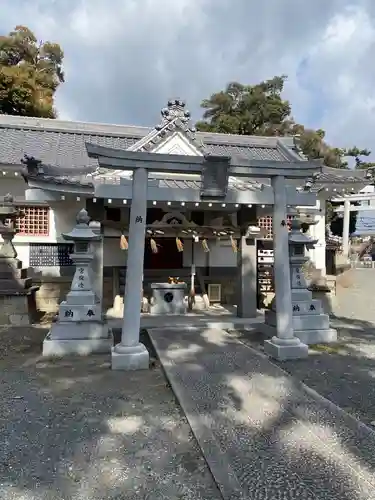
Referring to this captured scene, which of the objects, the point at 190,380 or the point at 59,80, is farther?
the point at 59,80

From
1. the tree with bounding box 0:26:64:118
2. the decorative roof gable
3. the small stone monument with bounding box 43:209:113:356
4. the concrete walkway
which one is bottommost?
the concrete walkway

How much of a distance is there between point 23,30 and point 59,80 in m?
3.19

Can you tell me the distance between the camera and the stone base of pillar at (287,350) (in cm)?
644

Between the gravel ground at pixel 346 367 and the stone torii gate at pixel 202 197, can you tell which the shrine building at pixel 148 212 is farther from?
the gravel ground at pixel 346 367

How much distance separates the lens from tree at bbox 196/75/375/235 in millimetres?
28781

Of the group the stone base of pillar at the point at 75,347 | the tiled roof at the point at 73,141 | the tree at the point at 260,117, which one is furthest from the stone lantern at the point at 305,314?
the tree at the point at 260,117

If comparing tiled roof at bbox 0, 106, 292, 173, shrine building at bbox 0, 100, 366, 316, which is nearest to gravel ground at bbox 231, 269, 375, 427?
shrine building at bbox 0, 100, 366, 316

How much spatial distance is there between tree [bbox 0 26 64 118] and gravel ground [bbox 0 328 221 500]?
18918 millimetres

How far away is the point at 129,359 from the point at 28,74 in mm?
21010

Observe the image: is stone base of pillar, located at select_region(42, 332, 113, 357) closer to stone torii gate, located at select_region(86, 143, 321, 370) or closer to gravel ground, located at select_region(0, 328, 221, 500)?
gravel ground, located at select_region(0, 328, 221, 500)

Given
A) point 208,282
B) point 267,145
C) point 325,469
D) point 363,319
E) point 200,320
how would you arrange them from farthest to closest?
point 267,145 → point 208,282 → point 363,319 → point 200,320 → point 325,469

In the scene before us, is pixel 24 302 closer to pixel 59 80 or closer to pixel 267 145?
pixel 267 145

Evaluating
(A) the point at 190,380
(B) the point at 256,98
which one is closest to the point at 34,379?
(A) the point at 190,380

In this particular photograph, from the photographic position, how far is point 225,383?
514 centimetres
